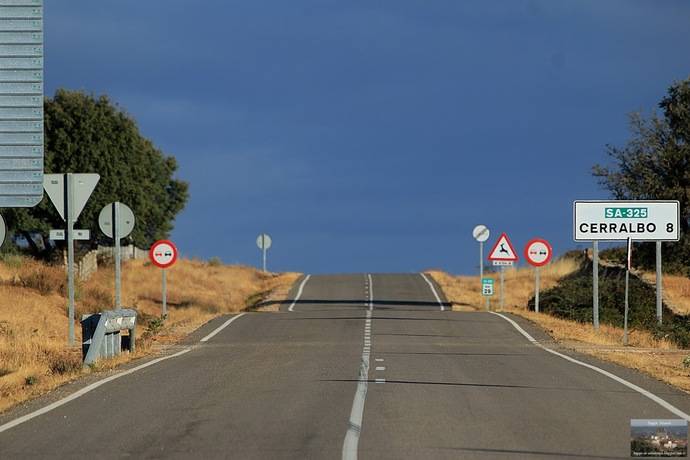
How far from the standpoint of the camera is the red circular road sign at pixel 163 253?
1291 inches

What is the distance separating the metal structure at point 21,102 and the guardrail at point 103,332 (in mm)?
2756

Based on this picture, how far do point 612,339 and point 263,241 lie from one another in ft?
128

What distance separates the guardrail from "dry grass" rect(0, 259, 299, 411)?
11.6 inches

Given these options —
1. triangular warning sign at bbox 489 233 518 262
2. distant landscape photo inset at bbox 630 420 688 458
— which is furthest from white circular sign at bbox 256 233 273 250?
distant landscape photo inset at bbox 630 420 688 458

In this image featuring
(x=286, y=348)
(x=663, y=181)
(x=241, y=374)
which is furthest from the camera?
(x=663, y=181)

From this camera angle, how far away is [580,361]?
21094 mm

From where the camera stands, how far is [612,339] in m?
29.4

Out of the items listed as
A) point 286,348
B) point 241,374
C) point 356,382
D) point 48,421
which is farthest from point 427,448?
point 286,348

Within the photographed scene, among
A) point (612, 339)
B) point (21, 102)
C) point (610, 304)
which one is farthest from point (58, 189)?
point (610, 304)

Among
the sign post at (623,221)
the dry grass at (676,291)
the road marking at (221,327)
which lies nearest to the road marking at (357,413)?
the road marking at (221,327)

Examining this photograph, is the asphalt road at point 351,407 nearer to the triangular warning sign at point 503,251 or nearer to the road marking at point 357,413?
the road marking at point 357,413

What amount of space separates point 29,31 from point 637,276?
36.9 meters

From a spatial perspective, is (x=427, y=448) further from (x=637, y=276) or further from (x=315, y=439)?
(x=637, y=276)

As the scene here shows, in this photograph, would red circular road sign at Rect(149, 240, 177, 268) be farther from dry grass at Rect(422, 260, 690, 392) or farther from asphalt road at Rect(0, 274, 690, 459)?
dry grass at Rect(422, 260, 690, 392)
